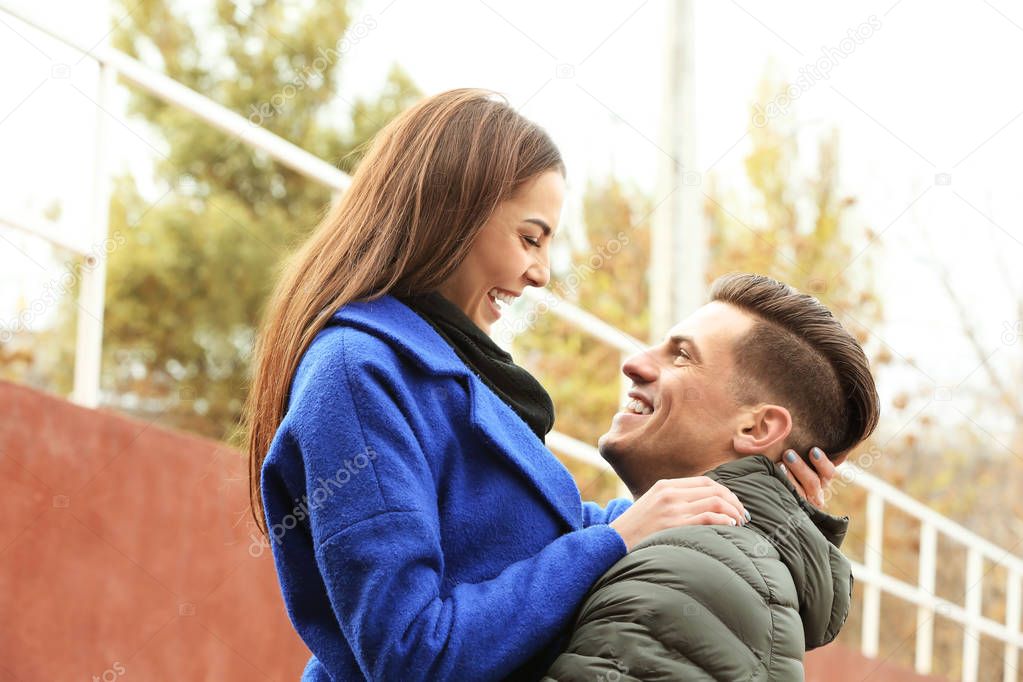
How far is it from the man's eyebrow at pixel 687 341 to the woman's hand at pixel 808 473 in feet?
0.78

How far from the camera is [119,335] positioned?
12641 millimetres

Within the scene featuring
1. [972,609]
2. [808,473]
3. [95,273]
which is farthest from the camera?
[972,609]

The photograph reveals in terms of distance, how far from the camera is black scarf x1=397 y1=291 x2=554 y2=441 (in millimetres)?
1978

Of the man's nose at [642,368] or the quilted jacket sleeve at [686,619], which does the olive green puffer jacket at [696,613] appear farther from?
the man's nose at [642,368]

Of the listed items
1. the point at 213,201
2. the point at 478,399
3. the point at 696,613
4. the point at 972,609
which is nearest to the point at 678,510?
the point at 696,613

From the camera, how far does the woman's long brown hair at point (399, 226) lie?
1.93 metres

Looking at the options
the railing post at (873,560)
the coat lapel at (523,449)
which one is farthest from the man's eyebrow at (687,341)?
the railing post at (873,560)

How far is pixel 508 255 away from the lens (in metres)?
2.00

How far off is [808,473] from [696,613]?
573mm

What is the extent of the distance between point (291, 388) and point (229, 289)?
Result: 1104cm

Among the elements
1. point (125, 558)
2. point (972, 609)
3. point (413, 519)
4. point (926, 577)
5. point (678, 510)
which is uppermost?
point (678, 510)

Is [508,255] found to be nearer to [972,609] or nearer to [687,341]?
[687,341]

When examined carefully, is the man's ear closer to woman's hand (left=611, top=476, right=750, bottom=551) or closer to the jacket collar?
the jacket collar

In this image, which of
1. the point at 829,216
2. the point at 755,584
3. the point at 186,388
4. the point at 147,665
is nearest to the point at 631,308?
the point at 829,216
